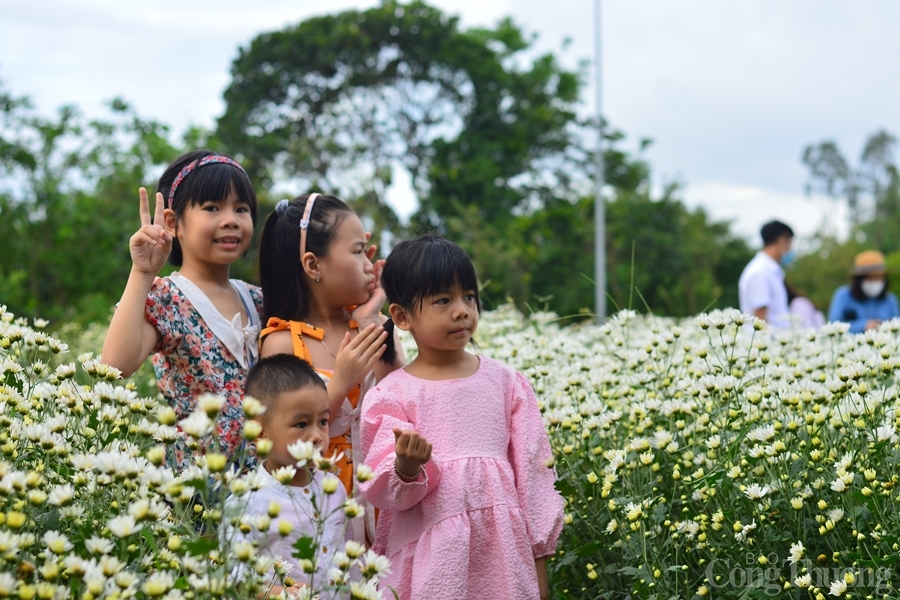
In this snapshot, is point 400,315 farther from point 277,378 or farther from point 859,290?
point 859,290

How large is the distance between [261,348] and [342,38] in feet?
71.9

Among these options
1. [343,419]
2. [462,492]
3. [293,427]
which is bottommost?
[462,492]

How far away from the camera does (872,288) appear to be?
29.2 feet

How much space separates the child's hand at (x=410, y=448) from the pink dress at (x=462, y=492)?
7 cm

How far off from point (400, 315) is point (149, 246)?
2.54ft

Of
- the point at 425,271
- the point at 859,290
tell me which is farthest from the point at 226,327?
the point at 859,290

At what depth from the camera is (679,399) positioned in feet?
10.6

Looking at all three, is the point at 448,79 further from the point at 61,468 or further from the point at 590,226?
the point at 61,468

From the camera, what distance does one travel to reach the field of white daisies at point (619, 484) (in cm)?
181

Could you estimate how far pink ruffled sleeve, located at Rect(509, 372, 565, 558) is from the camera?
273cm

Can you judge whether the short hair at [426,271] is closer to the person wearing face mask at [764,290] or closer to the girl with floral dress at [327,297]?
the girl with floral dress at [327,297]

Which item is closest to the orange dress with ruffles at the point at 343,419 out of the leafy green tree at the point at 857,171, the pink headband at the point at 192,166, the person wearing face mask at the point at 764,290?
the pink headband at the point at 192,166

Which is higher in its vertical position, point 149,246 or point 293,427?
point 149,246

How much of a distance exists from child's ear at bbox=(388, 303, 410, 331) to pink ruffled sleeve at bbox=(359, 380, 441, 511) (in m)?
0.19
